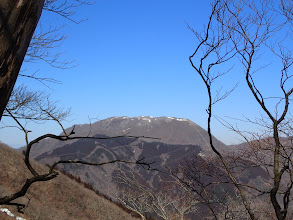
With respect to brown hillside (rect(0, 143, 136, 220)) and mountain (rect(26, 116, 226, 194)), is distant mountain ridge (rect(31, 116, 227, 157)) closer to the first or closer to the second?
mountain (rect(26, 116, 226, 194))

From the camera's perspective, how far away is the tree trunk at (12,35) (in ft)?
2.90

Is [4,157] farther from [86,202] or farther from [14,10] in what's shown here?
[14,10]

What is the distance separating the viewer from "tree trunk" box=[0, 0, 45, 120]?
884 millimetres

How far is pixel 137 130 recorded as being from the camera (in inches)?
3944

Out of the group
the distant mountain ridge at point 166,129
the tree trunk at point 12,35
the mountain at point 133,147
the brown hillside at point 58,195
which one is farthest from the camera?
the distant mountain ridge at point 166,129

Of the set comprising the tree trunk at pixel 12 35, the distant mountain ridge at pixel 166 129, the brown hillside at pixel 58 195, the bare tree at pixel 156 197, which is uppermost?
the distant mountain ridge at pixel 166 129

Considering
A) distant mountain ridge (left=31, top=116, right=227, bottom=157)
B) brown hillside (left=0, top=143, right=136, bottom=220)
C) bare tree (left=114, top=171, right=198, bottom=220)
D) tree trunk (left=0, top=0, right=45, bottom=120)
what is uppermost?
distant mountain ridge (left=31, top=116, right=227, bottom=157)

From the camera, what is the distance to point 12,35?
2.96 ft

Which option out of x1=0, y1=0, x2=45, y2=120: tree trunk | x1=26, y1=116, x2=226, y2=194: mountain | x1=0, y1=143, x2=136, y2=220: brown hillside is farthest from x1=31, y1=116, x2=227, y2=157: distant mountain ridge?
x1=0, y1=0, x2=45, y2=120: tree trunk

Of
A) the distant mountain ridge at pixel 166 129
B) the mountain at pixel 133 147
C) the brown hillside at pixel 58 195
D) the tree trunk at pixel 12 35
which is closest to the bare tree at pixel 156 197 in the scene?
the tree trunk at pixel 12 35

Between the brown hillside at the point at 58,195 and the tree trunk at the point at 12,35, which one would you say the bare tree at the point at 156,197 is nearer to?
the tree trunk at the point at 12,35

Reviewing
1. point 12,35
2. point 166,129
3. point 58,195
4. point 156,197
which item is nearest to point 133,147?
point 166,129

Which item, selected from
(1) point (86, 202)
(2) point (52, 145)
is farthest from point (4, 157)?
(2) point (52, 145)

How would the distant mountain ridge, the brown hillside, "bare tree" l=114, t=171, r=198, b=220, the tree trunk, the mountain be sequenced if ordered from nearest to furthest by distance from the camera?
the tree trunk, "bare tree" l=114, t=171, r=198, b=220, the brown hillside, the mountain, the distant mountain ridge
